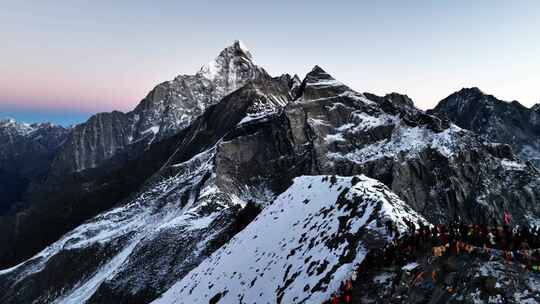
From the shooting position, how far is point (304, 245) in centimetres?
3516

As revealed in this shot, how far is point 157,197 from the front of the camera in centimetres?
16725

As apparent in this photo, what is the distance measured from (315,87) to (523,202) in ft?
330

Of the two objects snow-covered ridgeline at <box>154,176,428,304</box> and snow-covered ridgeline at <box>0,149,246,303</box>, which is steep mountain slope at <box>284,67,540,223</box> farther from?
snow-covered ridgeline at <box>154,176,428,304</box>

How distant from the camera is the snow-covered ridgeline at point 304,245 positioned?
27.4 metres

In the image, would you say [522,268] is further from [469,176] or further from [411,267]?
[469,176]

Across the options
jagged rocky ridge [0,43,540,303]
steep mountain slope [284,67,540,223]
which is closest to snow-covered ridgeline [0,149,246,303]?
jagged rocky ridge [0,43,540,303]

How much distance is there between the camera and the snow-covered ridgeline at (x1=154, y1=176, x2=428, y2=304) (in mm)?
27422

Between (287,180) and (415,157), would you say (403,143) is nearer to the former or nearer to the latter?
(415,157)

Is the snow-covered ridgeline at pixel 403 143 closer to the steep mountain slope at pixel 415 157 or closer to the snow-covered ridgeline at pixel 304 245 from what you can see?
the steep mountain slope at pixel 415 157

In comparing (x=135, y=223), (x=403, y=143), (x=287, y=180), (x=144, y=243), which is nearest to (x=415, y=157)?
(x=403, y=143)

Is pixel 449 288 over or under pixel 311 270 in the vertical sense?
over

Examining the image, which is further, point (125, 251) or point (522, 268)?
point (125, 251)

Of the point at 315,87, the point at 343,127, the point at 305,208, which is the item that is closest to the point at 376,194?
the point at 305,208

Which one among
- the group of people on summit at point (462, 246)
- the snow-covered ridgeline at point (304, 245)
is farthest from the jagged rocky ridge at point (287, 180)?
the group of people on summit at point (462, 246)
